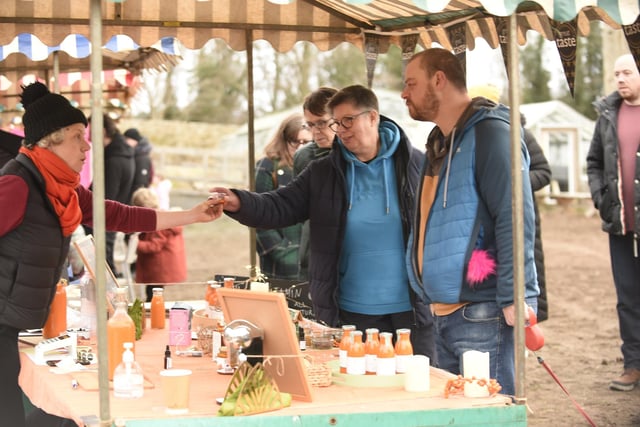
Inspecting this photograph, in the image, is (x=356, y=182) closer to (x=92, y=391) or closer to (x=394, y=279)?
(x=394, y=279)

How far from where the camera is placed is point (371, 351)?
10.4ft

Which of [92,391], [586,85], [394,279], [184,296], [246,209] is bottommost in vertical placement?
[184,296]

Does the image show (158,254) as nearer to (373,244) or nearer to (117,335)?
(373,244)

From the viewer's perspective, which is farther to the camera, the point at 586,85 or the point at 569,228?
the point at 586,85

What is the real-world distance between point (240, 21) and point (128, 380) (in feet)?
8.75

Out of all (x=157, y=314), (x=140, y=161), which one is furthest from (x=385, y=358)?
(x=140, y=161)

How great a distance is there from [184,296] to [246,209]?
761 cm

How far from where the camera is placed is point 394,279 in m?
4.15

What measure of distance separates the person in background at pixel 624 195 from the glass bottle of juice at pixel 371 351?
137 inches

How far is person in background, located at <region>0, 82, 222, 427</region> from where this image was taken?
3449mm

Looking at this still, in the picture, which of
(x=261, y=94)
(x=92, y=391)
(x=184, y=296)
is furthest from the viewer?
(x=261, y=94)

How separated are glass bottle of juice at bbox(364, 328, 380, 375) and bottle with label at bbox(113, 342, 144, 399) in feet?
2.46

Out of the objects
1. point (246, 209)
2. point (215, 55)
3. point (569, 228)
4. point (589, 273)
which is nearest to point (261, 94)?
point (215, 55)

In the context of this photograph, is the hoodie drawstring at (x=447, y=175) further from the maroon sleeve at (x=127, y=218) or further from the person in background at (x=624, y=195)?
the person in background at (x=624, y=195)
